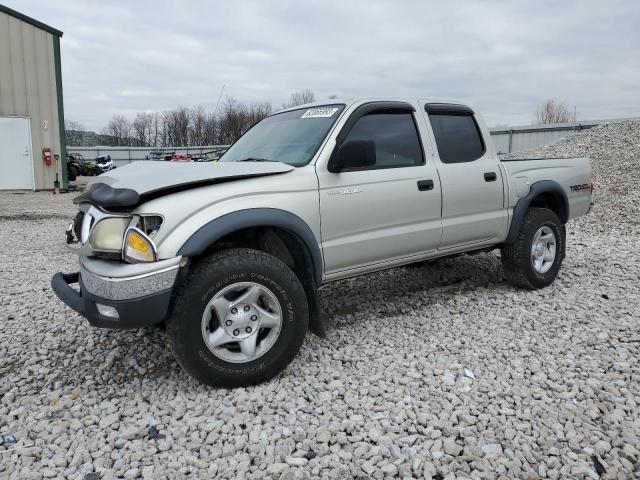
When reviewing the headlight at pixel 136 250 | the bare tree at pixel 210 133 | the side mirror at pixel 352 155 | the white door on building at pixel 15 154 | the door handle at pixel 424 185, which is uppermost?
the bare tree at pixel 210 133

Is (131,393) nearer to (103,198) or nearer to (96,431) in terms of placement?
(96,431)

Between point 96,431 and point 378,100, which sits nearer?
point 96,431

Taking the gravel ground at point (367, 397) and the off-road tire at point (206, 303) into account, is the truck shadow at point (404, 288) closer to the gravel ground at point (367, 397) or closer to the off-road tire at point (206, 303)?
the gravel ground at point (367, 397)

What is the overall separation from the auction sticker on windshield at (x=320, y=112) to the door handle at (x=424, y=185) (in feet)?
2.92

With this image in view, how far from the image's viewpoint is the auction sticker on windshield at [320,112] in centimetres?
378

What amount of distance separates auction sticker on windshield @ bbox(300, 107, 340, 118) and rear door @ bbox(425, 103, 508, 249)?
937 millimetres

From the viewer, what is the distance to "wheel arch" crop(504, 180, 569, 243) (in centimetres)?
471

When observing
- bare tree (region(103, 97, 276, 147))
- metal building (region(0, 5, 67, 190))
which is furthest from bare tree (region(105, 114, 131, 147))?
metal building (region(0, 5, 67, 190))

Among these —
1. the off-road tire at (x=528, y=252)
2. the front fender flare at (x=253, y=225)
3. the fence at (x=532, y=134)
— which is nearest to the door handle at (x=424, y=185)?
the front fender flare at (x=253, y=225)

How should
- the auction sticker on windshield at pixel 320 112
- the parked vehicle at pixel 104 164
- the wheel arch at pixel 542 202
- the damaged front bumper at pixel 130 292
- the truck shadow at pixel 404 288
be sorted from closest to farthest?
1. the damaged front bumper at pixel 130 292
2. the auction sticker on windshield at pixel 320 112
3. the truck shadow at pixel 404 288
4. the wheel arch at pixel 542 202
5. the parked vehicle at pixel 104 164

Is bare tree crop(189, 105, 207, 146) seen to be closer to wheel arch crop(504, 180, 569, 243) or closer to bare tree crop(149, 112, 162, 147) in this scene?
bare tree crop(149, 112, 162, 147)

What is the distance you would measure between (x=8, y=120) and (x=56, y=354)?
14288mm

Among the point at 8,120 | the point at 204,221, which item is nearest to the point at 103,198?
the point at 204,221

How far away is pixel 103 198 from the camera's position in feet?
9.14
